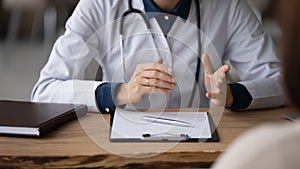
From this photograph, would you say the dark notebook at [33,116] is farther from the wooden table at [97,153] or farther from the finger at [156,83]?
the finger at [156,83]

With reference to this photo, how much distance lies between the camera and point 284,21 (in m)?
0.52

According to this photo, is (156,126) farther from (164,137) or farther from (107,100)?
(107,100)

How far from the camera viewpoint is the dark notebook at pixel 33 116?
3.68 feet

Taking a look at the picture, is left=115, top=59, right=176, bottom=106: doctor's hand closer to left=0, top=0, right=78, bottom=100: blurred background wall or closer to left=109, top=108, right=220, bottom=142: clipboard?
left=109, top=108, right=220, bottom=142: clipboard

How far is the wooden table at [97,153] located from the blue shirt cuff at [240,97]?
8.7 inches


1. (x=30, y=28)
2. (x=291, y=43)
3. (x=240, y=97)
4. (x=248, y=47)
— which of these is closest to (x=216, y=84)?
(x=240, y=97)

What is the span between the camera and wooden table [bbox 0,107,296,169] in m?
1.01

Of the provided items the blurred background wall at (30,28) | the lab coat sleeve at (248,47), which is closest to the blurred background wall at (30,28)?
the blurred background wall at (30,28)

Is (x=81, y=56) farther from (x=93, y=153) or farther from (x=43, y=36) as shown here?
(x=43, y=36)

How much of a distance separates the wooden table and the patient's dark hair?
523 millimetres

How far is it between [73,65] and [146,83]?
0.28m

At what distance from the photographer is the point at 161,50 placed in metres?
1.56

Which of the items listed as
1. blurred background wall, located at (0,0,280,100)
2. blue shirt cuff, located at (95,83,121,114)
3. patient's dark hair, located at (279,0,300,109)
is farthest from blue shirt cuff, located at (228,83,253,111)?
blurred background wall, located at (0,0,280,100)

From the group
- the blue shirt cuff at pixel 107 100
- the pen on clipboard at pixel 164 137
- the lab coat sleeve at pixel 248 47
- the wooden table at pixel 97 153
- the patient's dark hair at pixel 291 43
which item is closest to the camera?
the patient's dark hair at pixel 291 43
